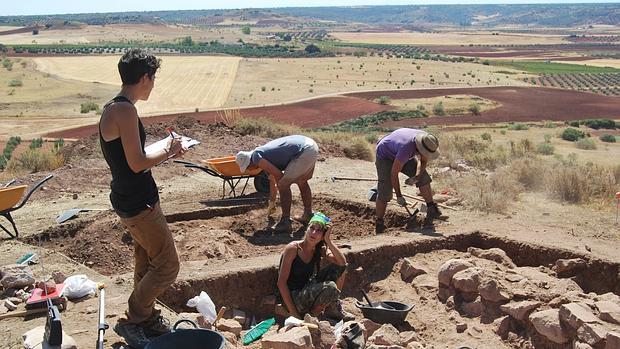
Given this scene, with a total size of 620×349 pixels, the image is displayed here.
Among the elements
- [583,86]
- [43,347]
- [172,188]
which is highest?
[43,347]

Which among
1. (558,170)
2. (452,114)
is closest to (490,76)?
(452,114)

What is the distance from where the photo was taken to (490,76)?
6338 centimetres

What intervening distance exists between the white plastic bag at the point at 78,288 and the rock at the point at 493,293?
11.5 feet

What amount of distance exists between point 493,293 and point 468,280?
293 mm

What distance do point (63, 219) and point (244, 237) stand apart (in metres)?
2.35

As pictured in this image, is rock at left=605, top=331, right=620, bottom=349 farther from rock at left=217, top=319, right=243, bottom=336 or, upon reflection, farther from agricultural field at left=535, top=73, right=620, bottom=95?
agricultural field at left=535, top=73, right=620, bottom=95

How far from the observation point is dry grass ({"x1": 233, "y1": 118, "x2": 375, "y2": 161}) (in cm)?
1489

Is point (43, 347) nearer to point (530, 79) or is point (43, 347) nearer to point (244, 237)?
point (244, 237)

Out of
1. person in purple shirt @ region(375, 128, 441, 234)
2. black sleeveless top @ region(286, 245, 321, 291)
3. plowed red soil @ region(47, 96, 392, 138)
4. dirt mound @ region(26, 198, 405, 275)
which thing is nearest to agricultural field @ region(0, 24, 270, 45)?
plowed red soil @ region(47, 96, 392, 138)

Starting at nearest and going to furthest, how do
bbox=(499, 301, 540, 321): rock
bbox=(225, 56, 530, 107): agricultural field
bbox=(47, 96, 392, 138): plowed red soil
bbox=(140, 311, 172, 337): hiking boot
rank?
bbox=(140, 311, 172, 337): hiking boot
bbox=(499, 301, 540, 321): rock
bbox=(47, 96, 392, 138): plowed red soil
bbox=(225, 56, 530, 107): agricultural field

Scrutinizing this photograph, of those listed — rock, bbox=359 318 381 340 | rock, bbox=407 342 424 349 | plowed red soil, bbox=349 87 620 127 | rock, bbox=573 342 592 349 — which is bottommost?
plowed red soil, bbox=349 87 620 127

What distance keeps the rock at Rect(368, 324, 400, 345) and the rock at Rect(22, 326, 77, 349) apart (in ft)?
7.50

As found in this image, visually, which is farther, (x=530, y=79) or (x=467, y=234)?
(x=530, y=79)

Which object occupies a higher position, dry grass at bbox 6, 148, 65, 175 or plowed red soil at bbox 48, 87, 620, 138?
dry grass at bbox 6, 148, 65, 175
